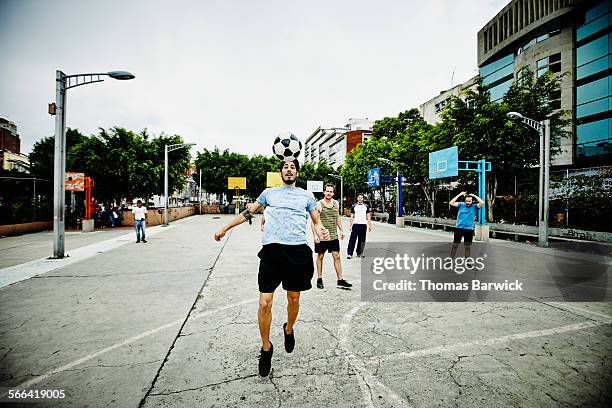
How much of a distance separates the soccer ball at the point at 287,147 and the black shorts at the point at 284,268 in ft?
3.17

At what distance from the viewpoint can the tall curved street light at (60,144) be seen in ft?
31.0

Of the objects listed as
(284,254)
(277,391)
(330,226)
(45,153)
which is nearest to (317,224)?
(284,254)

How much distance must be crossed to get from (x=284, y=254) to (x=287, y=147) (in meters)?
1.16

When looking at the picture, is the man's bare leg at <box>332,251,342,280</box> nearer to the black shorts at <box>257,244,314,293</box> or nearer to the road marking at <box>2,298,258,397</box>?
the road marking at <box>2,298,258,397</box>

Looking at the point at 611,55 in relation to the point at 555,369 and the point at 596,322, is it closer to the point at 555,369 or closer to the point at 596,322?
the point at 596,322

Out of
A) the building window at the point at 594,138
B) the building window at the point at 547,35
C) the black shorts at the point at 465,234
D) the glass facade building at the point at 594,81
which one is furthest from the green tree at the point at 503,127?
the building window at the point at 547,35

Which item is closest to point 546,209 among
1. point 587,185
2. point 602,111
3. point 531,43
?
point 587,185

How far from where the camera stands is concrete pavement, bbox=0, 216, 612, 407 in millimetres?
2734

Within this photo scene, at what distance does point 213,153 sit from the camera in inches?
2053

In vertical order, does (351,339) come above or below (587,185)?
below

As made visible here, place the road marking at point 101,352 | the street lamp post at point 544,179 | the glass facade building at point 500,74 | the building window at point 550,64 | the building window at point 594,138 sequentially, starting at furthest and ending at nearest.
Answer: the glass facade building at point 500,74 < the building window at point 550,64 < the building window at point 594,138 < the street lamp post at point 544,179 < the road marking at point 101,352

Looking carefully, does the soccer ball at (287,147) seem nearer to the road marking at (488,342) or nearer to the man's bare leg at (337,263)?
the road marking at (488,342)

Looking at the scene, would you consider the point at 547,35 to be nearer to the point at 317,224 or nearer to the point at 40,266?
the point at 317,224

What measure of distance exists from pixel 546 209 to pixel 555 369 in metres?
12.2
